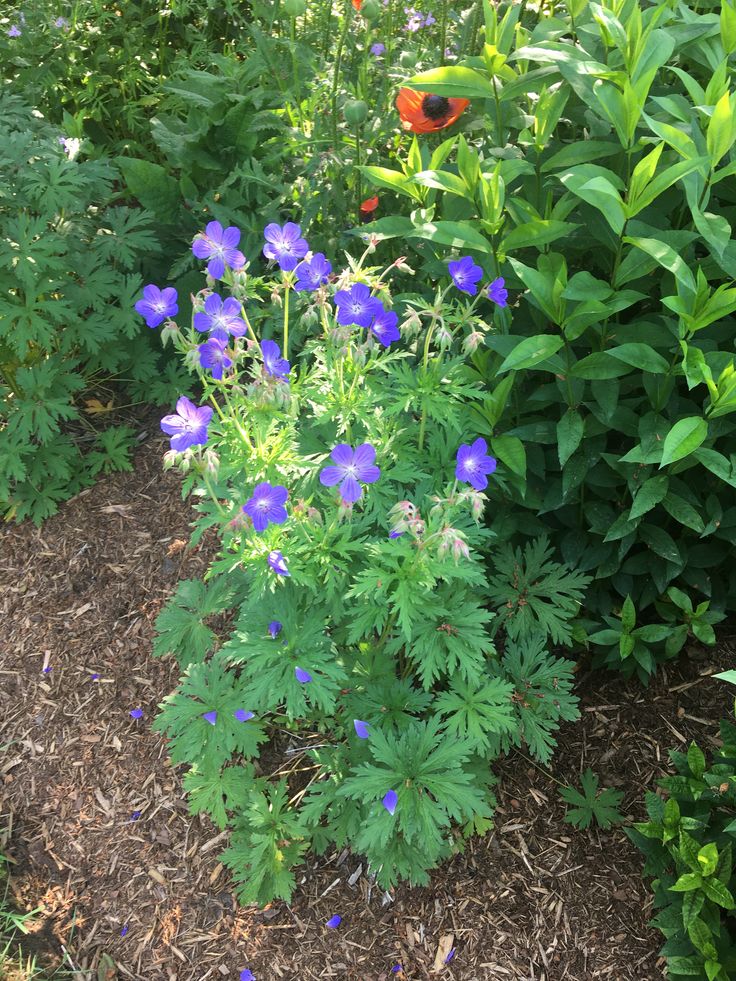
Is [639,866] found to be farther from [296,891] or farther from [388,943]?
[296,891]

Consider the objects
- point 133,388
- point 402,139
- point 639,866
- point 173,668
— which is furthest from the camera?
point 133,388

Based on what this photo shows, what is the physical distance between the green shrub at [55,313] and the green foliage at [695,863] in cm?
231

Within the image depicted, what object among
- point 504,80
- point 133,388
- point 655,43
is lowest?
point 133,388

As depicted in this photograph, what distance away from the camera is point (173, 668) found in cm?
281

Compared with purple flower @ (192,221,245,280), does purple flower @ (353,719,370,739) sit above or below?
below

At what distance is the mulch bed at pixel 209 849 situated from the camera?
2.19 meters

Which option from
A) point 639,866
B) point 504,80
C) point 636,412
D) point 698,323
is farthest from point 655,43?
point 639,866

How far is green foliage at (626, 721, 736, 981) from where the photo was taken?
1.89 meters

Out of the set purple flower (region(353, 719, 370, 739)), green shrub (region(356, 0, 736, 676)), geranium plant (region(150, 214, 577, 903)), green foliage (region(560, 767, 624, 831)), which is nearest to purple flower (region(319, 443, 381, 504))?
geranium plant (region(150, 214, 577, 903))

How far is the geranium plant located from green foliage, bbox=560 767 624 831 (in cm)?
26

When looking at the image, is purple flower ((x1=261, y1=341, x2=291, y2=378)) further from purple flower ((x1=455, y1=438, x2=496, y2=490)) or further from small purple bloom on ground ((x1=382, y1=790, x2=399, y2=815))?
small purple bloom on ground ((x1=382, y1=790, x2=399, y2=815))

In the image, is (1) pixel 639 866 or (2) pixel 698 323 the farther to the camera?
(1) pixel 639 866

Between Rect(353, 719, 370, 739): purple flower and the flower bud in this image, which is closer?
Rect(353, 719, 370, 739): purple flower

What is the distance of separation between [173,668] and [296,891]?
0.87 meters
